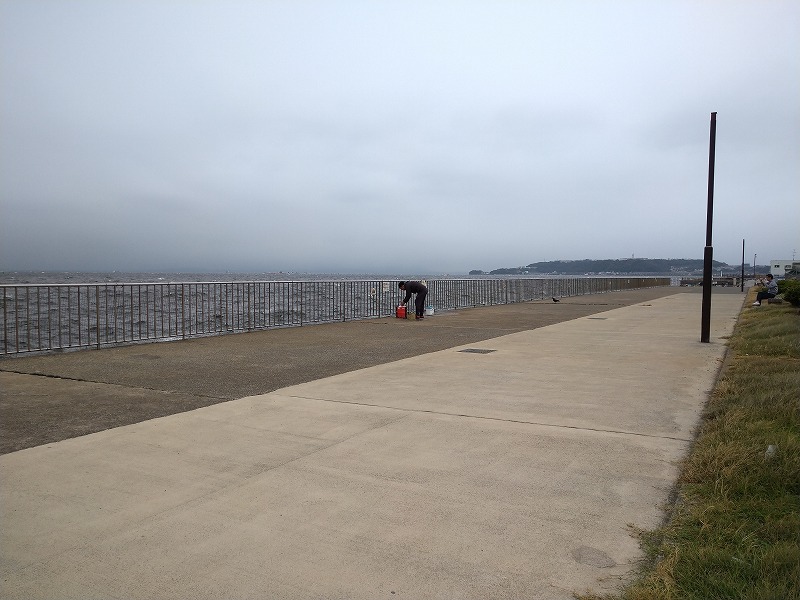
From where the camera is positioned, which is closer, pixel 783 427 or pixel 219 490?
pixel 219 490

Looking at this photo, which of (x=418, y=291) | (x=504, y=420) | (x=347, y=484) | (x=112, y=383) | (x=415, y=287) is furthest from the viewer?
(x=418, y=291)

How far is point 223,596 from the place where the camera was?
3061 millimetres

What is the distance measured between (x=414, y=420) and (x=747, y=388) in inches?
160

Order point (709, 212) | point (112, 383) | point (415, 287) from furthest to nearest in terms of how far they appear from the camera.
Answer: point (415, 287), point (709, 212), point (112, 383)

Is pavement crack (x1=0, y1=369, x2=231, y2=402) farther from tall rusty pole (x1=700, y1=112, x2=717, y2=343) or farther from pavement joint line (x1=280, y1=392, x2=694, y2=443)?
tall rusty pole (x1=700, y1=112, x2=717, y2=343)

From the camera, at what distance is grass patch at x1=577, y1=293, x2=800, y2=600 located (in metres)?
3.08

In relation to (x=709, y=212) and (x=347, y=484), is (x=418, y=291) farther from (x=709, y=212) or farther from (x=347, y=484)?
(x=347, y=484)

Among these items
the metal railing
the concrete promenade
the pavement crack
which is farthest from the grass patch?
the metal railing

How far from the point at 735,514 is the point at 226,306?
12296mm

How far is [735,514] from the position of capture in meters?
3.90

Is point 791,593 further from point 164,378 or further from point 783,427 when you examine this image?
point 164,378

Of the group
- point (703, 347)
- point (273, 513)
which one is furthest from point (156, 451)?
point (703, 347)

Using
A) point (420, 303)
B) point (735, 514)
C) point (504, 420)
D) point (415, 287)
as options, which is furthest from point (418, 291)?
point (735, 514)

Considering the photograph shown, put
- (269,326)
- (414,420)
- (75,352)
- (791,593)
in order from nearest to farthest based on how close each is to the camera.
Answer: (791,593) → (414,420) → (75,352) → (269,326)
